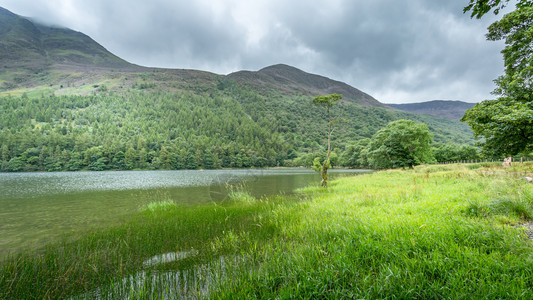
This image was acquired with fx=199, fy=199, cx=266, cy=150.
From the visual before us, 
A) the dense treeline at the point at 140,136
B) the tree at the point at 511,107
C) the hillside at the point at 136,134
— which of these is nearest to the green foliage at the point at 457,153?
the hillside at the point at 136,134

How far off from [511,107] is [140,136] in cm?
12436

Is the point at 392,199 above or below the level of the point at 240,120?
below

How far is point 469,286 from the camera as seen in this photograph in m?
2.42

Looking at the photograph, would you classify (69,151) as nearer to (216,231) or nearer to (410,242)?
(216,231)

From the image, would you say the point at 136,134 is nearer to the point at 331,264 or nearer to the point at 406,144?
the point at 406,144

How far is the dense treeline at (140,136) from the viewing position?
83.5 m

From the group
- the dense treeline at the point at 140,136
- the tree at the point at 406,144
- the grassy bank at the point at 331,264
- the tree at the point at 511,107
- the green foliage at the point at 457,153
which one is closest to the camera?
the grassy bank at the point at 331,264

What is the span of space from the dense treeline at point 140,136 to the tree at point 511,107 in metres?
33.1

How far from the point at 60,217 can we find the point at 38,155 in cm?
10603

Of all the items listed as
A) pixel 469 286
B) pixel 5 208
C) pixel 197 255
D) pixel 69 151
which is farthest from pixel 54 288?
pixel 69 151

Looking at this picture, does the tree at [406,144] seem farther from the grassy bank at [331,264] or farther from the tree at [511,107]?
the grassy bank at [331,264]

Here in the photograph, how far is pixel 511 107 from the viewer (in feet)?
32.1

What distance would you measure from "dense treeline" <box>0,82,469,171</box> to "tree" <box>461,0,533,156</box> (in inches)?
1303

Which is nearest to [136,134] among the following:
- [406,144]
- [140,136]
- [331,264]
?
[140,136]
